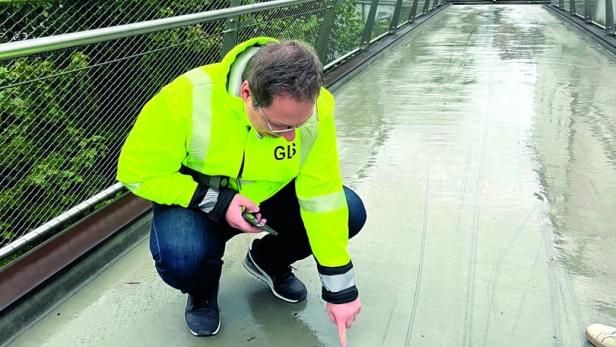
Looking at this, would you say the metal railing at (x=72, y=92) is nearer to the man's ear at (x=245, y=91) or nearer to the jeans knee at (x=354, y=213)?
the man's ear at (x=245, y=91)

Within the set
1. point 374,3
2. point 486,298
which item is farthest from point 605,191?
point 374,3

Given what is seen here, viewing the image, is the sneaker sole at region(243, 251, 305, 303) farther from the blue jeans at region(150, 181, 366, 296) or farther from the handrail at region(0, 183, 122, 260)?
the handrail at region(0, 183, 122, 260)

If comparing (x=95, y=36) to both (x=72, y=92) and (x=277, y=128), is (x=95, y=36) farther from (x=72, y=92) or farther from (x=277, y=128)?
(x=277, y=128)

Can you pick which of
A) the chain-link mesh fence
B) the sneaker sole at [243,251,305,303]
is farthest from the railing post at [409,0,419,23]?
the sneaker sole at [243,251,305,303]

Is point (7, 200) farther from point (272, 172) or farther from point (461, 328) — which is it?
point (461, 328)

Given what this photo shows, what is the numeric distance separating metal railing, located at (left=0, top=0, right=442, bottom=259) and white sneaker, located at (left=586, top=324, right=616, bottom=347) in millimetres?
1893

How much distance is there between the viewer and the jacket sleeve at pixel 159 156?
1.45m

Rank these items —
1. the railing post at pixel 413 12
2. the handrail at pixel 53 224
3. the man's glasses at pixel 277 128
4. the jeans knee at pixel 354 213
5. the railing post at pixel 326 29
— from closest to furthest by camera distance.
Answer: the man's glasses at pixel 277 128 < the jeans knee at pixel 354 213 < the handrail at pixel 53 224 < the railing post at pixel 326 29 < the railing post at pixel 413 12

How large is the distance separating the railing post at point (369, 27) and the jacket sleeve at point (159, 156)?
5394 mm

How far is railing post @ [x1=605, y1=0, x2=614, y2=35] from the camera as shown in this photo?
22.2 feet

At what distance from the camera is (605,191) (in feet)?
8.82

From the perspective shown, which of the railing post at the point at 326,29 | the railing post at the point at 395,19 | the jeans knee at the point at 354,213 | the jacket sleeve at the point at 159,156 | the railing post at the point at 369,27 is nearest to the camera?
the jacket sleeve at the point at 159,156

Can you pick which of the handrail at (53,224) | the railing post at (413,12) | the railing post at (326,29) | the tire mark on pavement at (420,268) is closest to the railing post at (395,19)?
the railing post at (413,12)

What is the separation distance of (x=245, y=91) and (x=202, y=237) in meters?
0.44
